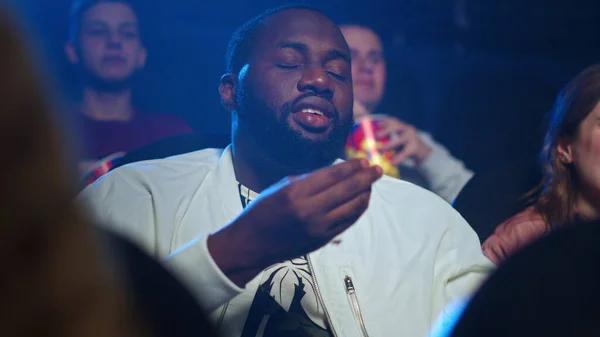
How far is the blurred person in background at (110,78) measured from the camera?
5.52 feet

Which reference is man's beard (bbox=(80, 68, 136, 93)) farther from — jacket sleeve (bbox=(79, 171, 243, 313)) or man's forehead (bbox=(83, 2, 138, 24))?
jacket sleeve (bbox=(79, 171, 243, 313))

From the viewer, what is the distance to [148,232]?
1.50 m

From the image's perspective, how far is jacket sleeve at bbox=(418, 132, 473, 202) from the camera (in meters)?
2.00

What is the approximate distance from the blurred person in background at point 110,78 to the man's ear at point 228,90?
0.47ft

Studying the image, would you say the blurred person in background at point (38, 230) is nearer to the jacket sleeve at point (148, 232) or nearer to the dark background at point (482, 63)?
the jacket sleeve at point (148, 232)

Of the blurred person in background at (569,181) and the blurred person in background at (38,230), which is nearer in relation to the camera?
the blurred person in background at (38,230)

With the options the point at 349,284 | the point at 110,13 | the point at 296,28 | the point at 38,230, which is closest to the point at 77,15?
the point at 110,13

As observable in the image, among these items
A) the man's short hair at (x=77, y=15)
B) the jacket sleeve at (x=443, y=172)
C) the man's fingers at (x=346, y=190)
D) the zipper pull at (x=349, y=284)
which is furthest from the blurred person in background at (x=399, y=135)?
the man's short hair at (x=77, y=15)

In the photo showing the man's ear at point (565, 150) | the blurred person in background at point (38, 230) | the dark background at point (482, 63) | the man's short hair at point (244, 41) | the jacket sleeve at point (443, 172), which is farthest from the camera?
the dark background at point (482, 63)

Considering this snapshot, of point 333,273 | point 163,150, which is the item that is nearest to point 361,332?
point 333,273

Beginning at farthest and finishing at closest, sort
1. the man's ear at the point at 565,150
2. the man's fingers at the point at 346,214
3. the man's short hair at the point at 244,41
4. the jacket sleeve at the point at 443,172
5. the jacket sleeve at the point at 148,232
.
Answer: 1. the jacket sleeve at the point at 443,172
2. the man's ear at the point at 565,150
3. the man's short hair at the point at 244,41
4. the man's fingers at the point at 346,214
5. the jacket sleeve at the point at 148,232

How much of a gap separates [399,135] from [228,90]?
0.72m

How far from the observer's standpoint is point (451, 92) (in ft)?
8.48

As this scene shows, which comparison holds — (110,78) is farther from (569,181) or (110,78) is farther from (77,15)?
(569,181)
